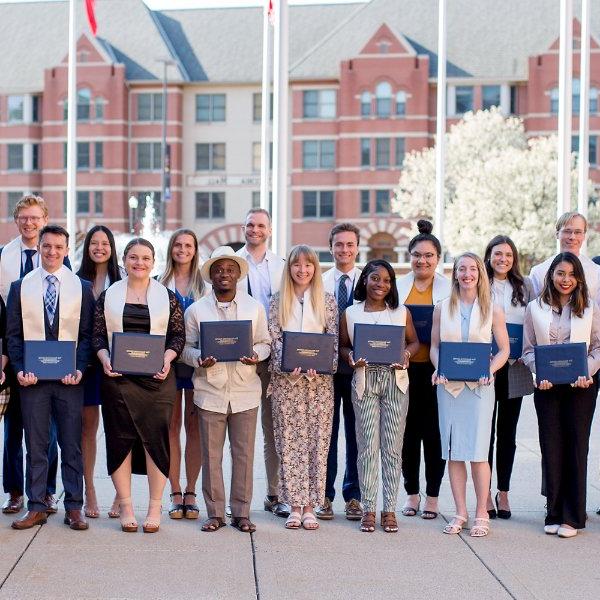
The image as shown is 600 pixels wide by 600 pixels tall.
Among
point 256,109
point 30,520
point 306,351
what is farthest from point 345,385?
point 256,109

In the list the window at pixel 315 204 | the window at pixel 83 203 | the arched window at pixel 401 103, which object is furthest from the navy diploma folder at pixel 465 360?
the window at pixel 83 203

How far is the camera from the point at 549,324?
23.5ft

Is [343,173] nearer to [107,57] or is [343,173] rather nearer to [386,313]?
[107,57]

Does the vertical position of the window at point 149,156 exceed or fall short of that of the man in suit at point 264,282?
it exceeds it

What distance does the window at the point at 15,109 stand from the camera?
191 ft

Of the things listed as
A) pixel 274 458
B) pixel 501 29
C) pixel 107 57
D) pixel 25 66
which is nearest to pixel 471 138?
pixel 501 29

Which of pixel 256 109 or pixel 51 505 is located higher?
pixel 256 109

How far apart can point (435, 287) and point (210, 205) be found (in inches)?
2004

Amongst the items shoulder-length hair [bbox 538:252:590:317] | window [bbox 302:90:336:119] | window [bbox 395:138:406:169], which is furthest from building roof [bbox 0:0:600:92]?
shoulder-length hair [bbox 538:252:590:317]

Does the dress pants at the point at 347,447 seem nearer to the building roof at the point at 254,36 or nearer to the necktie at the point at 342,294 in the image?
the necktie at the point at 342,294

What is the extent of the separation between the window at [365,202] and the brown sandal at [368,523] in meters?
49.1

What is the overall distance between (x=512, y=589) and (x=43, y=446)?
318 centimetres

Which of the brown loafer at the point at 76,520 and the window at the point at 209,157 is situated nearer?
the brown loafer at the point at 76,520

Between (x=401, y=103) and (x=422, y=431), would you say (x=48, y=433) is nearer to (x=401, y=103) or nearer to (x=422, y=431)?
(x=422, y=431)
